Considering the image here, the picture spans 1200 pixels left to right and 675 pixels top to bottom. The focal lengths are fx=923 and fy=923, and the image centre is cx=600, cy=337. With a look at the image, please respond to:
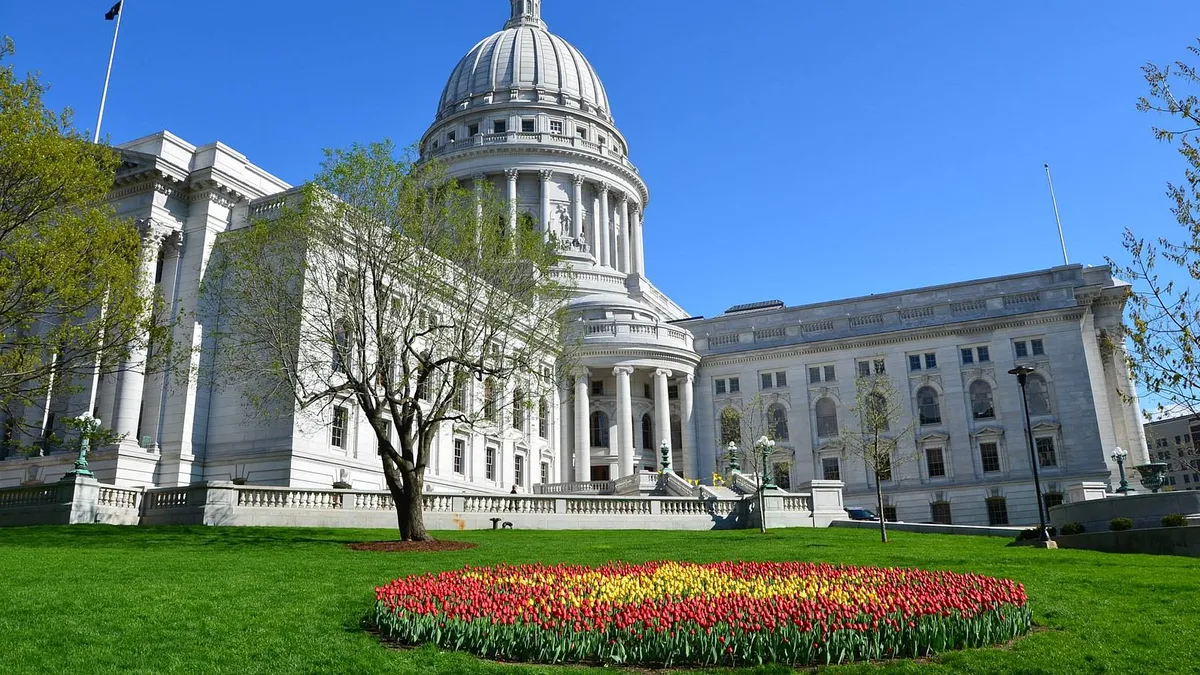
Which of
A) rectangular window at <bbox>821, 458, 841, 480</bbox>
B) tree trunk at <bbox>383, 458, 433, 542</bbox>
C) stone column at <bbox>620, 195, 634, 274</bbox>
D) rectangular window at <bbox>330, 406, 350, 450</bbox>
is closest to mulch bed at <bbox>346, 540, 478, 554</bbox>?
tree trunk at <bbox>383, 458, 433, 542</bbox>

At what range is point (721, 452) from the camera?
223 feet

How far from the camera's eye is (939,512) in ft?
201

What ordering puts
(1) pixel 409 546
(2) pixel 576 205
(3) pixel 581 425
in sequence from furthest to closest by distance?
(2) pixel 576 205 → (3) pixel 581 425 → (1) pixel 409 546

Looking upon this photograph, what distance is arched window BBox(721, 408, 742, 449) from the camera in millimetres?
67312

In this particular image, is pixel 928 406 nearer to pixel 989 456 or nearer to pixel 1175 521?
pixel 989 456

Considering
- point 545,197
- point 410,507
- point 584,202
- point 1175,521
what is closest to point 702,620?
point 410,507

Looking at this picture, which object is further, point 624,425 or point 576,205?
point 576,205

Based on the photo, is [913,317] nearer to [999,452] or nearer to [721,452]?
[999,452]

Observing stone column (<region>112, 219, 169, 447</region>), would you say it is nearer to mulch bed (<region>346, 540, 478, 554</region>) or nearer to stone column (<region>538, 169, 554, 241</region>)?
mulch bed (<region>346, 540, 478, 554</region>)

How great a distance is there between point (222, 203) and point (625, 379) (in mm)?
29613

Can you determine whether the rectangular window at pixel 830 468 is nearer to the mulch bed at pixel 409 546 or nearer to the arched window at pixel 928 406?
the arched window at pixel 928 406

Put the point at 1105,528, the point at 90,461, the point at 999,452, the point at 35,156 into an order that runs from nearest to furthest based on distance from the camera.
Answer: the point at 35,156
the point at 1105,528
the point at 90,461
the point at 999,452

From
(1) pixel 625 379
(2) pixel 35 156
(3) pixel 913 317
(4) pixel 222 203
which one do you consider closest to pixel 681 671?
(2) pixel 35 156

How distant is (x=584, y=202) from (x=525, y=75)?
670 inches
